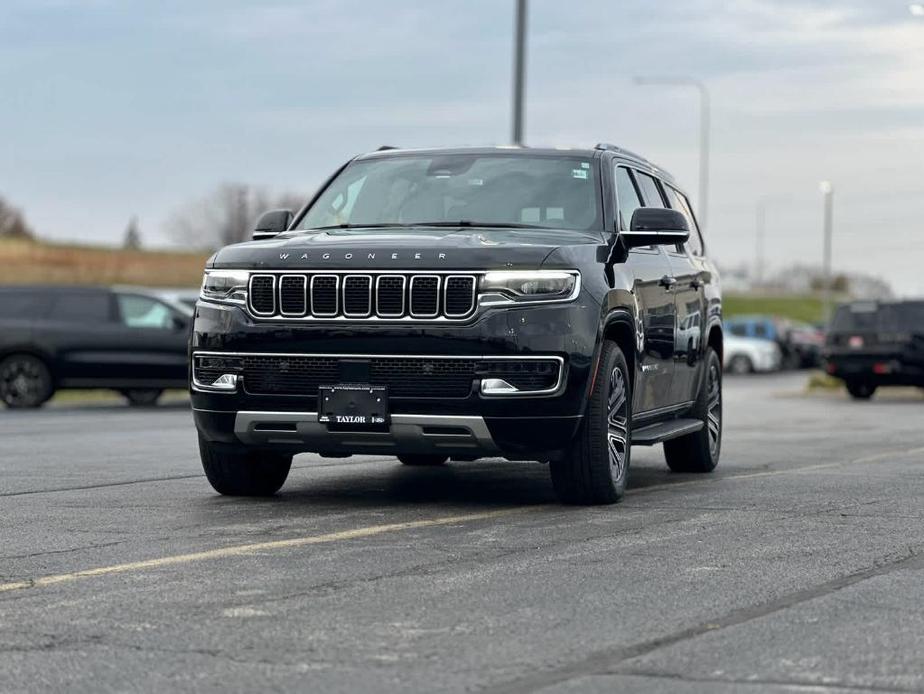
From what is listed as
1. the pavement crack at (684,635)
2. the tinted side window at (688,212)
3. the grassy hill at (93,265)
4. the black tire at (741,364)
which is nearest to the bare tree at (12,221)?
the grassy hill at (93,265)

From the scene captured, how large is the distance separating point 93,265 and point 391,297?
79712mm

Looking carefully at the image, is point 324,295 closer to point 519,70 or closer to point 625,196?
point 625,196

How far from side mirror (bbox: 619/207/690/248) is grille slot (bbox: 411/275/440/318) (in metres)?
→ 1.51

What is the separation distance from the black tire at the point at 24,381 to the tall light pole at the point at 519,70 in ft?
25.7

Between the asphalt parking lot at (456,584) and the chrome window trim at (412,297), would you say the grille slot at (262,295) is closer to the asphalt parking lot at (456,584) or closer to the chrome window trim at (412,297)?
the chrome window trim at (412,297)

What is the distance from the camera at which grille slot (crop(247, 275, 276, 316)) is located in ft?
29.8

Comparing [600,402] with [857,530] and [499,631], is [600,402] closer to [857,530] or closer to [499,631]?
→ [857,530]

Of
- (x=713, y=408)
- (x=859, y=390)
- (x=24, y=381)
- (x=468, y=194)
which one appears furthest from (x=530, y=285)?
(x=859, y=390)

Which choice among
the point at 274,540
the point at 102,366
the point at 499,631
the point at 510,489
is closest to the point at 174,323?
the point at 102,366

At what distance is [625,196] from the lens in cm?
1077

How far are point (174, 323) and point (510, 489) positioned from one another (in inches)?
585

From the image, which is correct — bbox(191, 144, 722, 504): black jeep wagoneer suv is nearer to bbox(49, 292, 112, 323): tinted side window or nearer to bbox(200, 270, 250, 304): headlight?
bbox(200, 270, 250, 304): headlight

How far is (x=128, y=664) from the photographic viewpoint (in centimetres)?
525

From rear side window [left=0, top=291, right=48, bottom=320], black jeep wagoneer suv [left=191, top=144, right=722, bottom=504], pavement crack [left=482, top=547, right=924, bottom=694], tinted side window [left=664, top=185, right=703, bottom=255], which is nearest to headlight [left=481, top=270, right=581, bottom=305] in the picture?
black jeep wagoneer suv [left=191, top=144, right=722, bottom=504]
